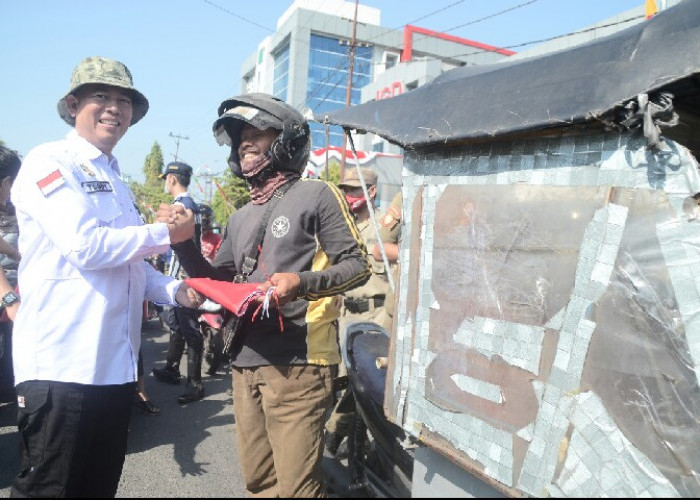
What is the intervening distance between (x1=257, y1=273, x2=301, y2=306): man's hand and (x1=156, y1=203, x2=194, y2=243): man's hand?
49 centimetres

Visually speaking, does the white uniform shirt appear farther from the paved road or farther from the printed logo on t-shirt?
the paved road

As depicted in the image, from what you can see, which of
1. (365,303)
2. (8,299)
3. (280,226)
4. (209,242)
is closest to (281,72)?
(209,242)

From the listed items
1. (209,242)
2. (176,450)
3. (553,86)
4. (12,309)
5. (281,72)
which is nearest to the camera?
(553,86)

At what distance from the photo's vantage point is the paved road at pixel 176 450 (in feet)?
A: 11.8

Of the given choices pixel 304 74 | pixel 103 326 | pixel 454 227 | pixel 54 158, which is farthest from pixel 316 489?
pixel 304 74

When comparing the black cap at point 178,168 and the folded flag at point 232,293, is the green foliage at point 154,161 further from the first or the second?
the folded flag at point 232,293

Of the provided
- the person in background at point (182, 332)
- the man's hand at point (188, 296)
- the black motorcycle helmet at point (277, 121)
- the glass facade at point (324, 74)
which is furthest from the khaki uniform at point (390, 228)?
the glass facade at point (324, 74)

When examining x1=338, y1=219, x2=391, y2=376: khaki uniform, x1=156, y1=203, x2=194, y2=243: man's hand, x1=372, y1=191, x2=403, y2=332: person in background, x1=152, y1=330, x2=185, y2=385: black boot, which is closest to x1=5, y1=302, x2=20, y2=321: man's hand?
x1=156, y1=203, x2=194, y2=243: man's hand

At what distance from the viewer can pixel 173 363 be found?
19.6ft

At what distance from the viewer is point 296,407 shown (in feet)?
7.43

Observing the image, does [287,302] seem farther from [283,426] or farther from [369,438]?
[369,438]

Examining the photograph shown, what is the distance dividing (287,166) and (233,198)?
62.8ft

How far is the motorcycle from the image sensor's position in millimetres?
2490

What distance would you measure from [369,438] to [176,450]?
170cm
